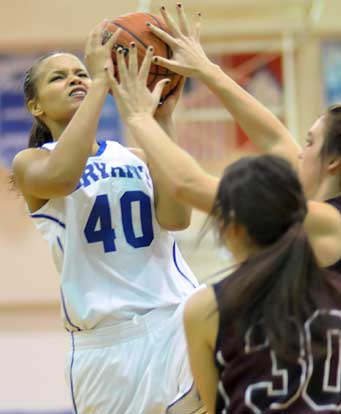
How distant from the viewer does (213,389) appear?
1.99 metres

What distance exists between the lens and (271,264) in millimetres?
1871

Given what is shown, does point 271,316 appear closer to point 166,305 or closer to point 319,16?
point 166,305

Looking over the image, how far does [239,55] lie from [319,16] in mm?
703

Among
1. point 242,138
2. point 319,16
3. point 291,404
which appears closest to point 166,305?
point 291,404

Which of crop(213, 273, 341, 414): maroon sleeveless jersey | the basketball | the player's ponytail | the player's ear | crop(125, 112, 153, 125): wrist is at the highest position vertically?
the basketball

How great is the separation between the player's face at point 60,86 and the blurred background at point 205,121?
403 centimetres

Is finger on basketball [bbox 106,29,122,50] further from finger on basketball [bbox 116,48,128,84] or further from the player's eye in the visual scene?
the player's eye

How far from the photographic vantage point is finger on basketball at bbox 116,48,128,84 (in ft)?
8.14

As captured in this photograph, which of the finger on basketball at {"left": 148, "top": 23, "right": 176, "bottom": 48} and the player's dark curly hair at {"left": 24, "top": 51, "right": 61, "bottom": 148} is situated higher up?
the finger on basketball at {"left": 148, "top": 23, "right": 176, "bottom": 48}

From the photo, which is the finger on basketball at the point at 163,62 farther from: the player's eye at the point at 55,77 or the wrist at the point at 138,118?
the player's eye at the point at 55,77

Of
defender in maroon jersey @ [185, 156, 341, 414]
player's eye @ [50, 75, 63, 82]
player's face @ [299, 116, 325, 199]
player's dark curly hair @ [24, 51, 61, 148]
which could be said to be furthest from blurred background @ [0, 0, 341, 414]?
defender in maroon jersey @ [185, 156, 341, 414]

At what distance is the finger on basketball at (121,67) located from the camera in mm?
2480

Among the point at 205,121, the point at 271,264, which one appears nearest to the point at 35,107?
the point at 271,264

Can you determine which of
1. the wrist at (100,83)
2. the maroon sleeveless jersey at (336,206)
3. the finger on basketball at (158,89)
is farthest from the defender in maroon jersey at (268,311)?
the wrist at (100,83)
